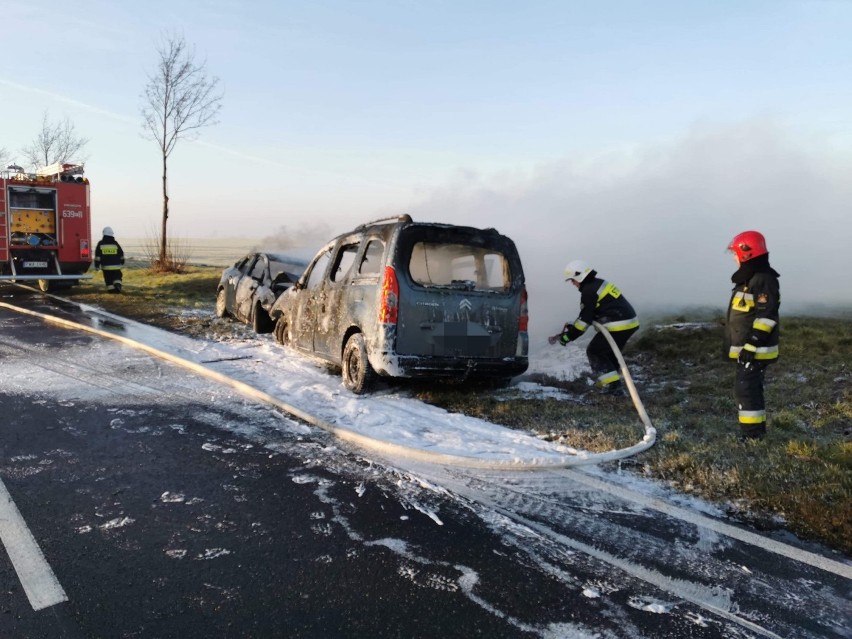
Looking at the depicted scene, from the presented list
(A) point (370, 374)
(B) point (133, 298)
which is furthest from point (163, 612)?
(B) point (133, 298)

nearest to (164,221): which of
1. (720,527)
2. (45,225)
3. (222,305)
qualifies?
(45,225)

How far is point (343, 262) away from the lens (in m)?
7.41

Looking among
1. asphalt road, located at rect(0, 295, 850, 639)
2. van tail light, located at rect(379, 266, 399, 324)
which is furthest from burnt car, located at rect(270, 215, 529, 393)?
asphalt road, located at rect(0, 295, 850, 639)

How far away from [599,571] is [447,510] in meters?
0.98

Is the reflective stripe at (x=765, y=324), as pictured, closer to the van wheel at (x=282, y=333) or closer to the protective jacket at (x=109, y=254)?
the van wheel at (x=282, y=333)

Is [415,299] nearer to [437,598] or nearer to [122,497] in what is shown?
[122,497]

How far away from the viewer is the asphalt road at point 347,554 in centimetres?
259

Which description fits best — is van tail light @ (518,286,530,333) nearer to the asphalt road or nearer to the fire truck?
the asphalt road

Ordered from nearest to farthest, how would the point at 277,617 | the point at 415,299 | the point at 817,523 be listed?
1. the point at 277,617
2. the point at 817,523
3. the point at 415,299

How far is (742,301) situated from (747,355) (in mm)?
456

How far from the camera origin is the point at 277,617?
2.59 m

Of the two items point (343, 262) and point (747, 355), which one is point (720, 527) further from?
point (343, 262)

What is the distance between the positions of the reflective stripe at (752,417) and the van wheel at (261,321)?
7.21 metres

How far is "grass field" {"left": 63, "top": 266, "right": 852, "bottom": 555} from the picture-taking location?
3863 mm
